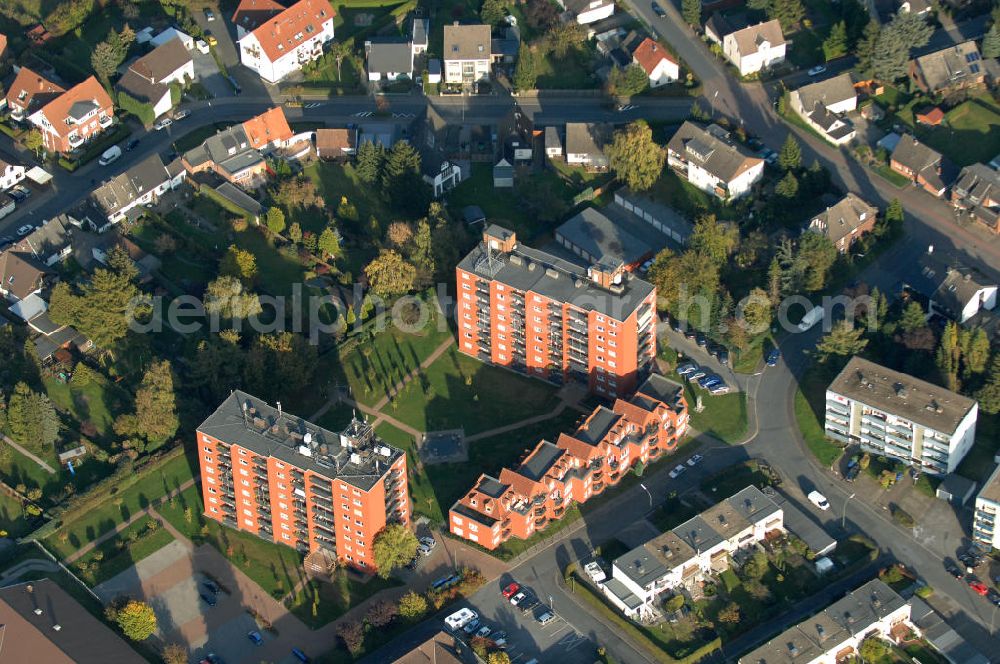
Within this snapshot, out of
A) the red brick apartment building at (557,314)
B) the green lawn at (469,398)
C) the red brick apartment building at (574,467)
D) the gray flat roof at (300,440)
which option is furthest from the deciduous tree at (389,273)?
the red brick apartment building at (574,467)

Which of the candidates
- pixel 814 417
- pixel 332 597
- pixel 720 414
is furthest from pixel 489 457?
pixel 814 417

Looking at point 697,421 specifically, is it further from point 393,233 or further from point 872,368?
point 393,233

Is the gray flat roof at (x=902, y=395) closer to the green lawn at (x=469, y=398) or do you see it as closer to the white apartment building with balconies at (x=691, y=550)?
the white apartment building with balconies at (x=691, y=550)

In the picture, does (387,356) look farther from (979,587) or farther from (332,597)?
(979,587)

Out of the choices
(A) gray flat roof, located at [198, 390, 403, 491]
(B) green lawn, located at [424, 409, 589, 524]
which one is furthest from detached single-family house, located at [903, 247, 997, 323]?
(A) gray flat roof, located at [198, 390, 403, 491]

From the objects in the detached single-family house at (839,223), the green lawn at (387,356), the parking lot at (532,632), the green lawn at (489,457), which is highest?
the detached single-family house at (839,223)

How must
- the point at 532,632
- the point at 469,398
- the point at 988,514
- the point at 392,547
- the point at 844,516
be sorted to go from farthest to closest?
the point at 469,398 < the point at 844,516 < the point at 392,547 < the point at 988,514 < the point at 532,632
